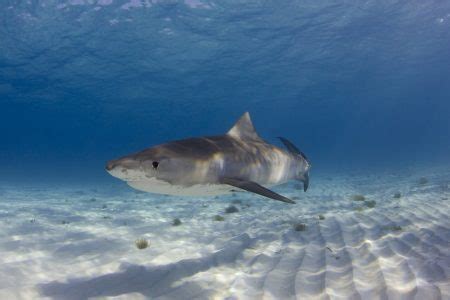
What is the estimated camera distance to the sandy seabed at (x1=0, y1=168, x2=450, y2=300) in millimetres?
4285

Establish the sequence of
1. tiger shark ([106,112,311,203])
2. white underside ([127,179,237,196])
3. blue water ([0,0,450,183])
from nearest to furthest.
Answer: tiger shark ([106,112,311,203]) < white underside ([127,179,237,196]) < blue water ([0,0,450,183])

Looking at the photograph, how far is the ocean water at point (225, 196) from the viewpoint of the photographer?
15.8 ft

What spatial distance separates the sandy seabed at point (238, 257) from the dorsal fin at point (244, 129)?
7.07 ft

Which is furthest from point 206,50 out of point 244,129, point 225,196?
point 244,129

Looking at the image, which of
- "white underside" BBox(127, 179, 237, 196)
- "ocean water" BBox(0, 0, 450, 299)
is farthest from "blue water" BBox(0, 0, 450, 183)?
"white underside" BBox(127, 179, 237, 196)

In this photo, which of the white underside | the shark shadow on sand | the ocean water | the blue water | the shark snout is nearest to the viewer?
the shark snout

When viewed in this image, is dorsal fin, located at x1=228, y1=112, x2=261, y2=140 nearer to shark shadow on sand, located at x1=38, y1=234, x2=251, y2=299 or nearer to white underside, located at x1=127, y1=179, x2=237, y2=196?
white underside, located at x1=127, y1=179, x2=237, y2=196

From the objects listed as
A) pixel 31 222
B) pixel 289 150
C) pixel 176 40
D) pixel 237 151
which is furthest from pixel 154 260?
pixel 176 40

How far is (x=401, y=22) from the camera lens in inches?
1106

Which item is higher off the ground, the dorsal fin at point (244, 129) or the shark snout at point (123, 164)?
the dorsal fin at point (244, 129)

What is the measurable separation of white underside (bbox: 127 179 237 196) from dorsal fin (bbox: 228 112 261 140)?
1411 mm

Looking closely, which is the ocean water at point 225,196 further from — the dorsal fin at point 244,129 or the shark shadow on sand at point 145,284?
the dorsal fin at point 244,129

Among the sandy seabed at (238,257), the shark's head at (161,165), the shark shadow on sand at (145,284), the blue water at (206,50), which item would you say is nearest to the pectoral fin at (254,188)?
the shark's head at (161,165)

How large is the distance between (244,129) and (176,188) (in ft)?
7.88
